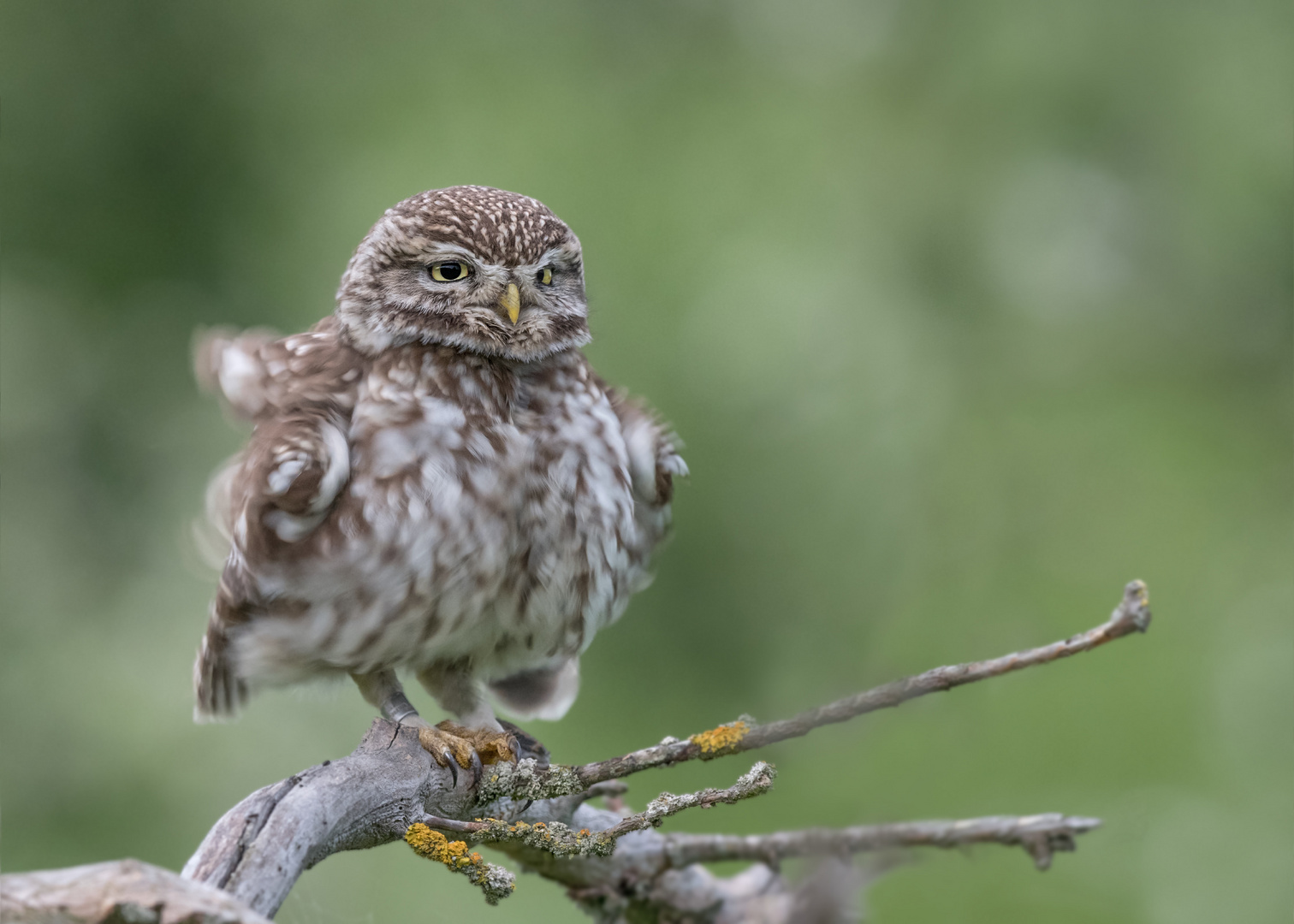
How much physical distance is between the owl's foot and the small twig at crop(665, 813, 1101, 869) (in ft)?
1.30

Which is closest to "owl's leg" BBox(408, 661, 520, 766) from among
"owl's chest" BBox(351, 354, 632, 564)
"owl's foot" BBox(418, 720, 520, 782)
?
"owl's foot" BBox(418, 720, 520, 782)

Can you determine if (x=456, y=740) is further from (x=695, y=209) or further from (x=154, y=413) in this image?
(x=154, y=413)

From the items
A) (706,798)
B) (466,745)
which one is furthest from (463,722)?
(706,798)

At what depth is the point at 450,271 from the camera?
2.18 metres

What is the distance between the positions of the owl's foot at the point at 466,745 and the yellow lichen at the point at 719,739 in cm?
52

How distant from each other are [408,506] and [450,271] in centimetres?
41

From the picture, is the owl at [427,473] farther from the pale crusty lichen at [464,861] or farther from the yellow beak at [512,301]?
the pale crusty lichen at [464,861]

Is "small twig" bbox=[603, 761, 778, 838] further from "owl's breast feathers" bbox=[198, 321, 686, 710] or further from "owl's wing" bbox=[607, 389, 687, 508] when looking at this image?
"owl's wing" bbox=[607, 389, 687, 508]

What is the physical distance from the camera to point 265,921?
48.6 inches

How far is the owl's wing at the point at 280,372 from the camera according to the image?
7.04 ft

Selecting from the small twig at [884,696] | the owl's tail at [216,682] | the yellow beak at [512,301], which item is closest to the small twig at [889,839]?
the small twig at [884,696]

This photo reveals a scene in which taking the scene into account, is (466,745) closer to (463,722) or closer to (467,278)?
(463,722)

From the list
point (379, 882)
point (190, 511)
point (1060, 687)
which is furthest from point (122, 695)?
point (1060, 687)

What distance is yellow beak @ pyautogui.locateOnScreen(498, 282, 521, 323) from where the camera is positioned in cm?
213
